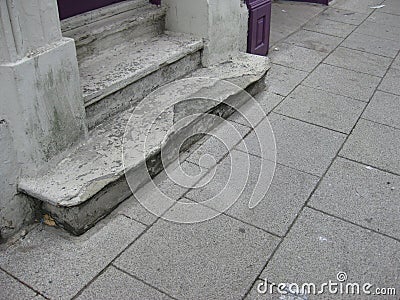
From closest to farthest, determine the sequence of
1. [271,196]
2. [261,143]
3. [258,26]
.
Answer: [271,196]
[261,143]
[258,26]

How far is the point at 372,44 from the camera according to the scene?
592 cm

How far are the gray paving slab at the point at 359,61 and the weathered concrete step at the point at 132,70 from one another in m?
1.77

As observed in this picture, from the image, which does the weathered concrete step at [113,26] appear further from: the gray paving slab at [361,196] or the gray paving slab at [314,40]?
the gray paving slab at [314,40]

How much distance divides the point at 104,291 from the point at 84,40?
1.94 metres

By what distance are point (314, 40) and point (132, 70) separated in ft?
9.91

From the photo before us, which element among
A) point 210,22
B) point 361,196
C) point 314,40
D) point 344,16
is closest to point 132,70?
point 210,22

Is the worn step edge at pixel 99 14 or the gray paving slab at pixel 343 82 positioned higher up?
the worn step edge at pixel 99 14

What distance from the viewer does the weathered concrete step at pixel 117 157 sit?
281 centimetres

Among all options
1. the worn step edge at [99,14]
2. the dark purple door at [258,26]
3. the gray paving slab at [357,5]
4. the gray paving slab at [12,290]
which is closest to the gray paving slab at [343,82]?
the dark purple door at [258,26]

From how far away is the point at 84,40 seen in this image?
12.1 ft

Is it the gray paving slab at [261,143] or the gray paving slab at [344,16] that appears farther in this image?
the gray paving slab at [344,16]

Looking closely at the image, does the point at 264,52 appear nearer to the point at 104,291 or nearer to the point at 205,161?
the point at 205,161

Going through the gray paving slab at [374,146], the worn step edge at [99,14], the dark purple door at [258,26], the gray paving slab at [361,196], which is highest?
the worn step edge at [99,14]

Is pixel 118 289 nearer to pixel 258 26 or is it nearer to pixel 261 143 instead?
pixel 261 143
